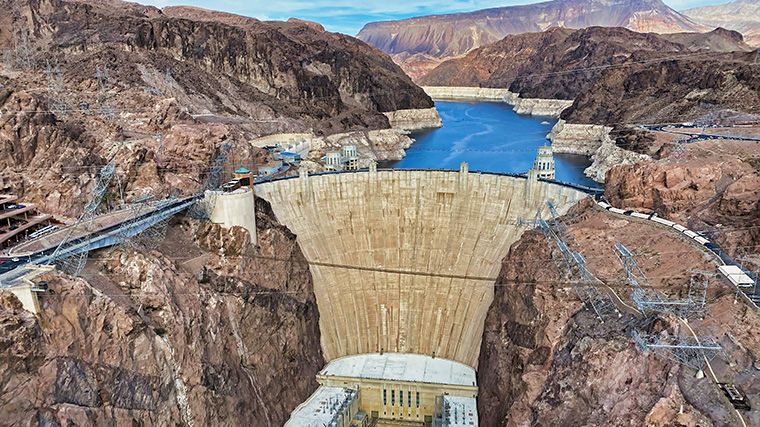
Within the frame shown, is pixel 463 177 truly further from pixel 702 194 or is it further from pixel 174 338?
pixel 174 338

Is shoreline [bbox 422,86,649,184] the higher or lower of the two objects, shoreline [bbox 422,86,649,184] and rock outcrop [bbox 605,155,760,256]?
the lower

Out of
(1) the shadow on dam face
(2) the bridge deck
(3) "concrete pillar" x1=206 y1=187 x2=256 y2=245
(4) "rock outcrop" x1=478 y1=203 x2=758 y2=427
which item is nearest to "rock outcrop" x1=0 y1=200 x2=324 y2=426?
(3) "concrete pillar" x1=206 y1=187 x2=256 y2=245

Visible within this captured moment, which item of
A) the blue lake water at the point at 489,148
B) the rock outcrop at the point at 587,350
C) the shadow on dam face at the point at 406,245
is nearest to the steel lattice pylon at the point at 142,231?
the shadow on dam face at the point at 406,245

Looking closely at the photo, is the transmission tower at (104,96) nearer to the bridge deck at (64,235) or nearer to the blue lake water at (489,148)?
the bridge deck at (64,235)

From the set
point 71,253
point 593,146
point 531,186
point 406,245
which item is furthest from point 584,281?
point 593,146

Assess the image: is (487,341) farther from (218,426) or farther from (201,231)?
(201,231)

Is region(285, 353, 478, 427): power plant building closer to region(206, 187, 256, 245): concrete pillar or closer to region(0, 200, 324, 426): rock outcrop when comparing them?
region(0, 200, 324, 426): rock outcrop
